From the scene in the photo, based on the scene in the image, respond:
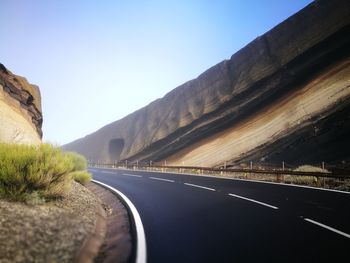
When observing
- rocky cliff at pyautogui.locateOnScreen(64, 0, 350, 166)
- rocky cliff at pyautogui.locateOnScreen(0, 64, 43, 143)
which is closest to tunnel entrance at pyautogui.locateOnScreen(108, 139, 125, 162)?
rocky cliff at pyautogui.locateOnScreen(64, 0, 350, 166)

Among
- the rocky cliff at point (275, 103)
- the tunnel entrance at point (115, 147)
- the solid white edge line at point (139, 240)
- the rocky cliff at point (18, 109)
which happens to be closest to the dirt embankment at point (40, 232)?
the solid white edge line at point (139, 240)

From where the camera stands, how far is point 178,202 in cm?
1116

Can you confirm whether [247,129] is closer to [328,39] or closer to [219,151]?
[219,151]

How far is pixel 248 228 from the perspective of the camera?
7.08 m

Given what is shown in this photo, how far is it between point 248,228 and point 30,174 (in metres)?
5.45

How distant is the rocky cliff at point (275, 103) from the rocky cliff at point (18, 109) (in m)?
17.3

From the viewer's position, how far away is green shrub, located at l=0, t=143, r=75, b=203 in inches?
294

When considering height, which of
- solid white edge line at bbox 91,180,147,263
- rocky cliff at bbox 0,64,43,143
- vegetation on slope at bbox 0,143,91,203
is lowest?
solid white edge line at bbox 91,180,147,263

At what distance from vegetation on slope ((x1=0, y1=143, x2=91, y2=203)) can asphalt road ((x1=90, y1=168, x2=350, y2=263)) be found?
2.61 metres

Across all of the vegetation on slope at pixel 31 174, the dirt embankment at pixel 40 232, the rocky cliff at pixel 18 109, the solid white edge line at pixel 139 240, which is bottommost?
the solid white edge line at pixel 139 240

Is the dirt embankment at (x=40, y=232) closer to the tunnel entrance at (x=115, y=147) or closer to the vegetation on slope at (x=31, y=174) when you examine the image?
the vegetation on slope at (x=31, y=174)

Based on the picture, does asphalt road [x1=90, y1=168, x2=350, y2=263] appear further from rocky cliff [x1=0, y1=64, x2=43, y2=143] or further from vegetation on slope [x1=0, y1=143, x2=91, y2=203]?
rocky cliff [x1=0, y1=64, x2=43, y2=143]

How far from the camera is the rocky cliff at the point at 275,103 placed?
80.2 ft

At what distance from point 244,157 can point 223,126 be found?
7.57 m
